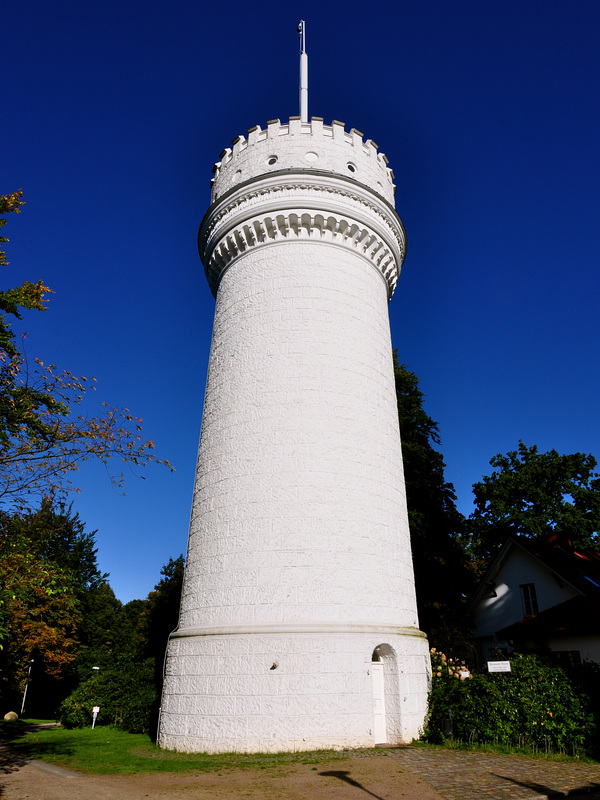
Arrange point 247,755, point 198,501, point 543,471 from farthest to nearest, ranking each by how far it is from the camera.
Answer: point 543,471, point 198,501, point 247,755

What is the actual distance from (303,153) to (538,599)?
55.9ft

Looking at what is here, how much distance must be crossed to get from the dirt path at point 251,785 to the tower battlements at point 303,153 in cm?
1329

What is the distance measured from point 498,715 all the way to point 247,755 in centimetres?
470

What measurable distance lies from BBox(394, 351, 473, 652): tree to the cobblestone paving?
10.2m

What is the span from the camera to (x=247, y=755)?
921 cm

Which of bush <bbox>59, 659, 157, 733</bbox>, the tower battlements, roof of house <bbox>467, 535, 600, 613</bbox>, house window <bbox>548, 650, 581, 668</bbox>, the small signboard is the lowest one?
bush <bbox>59, 659, 157, 733</bbox>

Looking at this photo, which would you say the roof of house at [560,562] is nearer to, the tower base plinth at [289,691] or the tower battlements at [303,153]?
the tower base plinth at [289,691]

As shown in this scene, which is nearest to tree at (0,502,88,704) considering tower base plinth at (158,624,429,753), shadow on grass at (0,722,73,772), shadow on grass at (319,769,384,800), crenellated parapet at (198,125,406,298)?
shadow on grass at (0,722,73,772)

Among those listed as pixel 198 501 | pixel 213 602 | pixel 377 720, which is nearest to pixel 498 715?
pixel 377 720

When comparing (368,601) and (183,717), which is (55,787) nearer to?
(183,717)

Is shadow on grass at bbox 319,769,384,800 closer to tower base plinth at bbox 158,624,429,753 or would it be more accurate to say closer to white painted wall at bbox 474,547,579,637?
tower base plinth at bbox 158,624,429,753

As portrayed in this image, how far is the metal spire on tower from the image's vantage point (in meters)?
16.5

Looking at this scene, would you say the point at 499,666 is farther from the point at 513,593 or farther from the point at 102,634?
the point at 102,634

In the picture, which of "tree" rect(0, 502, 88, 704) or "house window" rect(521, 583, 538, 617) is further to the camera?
"house window" rect(521, 583, 538, 617)
